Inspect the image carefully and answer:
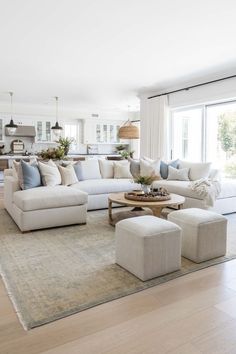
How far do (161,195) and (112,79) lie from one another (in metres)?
3.08

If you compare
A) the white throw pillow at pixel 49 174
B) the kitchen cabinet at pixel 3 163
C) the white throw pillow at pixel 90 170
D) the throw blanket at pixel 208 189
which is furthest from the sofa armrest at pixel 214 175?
the kitchen cabinet at pixel 3 163

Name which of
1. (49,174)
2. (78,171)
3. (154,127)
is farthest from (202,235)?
(154,127)

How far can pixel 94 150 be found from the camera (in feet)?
33.9

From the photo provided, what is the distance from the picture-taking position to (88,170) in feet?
18.1

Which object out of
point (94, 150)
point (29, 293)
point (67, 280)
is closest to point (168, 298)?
point (67, 280)

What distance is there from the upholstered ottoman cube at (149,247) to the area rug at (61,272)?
0.08 meters

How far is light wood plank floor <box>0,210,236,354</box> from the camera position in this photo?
5.23 feet

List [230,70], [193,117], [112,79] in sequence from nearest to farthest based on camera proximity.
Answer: [230,70] → [112,79] → [193,117]

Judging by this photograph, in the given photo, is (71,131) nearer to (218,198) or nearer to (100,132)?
(100,132)

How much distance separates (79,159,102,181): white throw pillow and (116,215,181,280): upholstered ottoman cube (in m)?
2.92

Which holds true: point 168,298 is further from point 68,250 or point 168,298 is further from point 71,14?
point 71,14

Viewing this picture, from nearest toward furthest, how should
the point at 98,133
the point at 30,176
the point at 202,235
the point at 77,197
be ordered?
1. the point at 202,235
2. the point at 77,197
3. the point at 30,176
4. the point at 98,133

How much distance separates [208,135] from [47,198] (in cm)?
391

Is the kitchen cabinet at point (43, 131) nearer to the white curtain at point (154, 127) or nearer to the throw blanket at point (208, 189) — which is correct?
the white curtain at point (154, 127)
